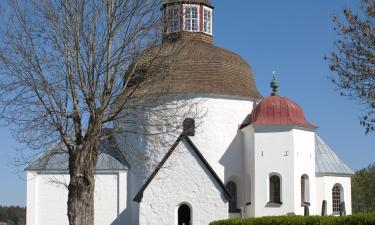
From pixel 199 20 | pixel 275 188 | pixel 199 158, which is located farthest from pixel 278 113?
pixel 199 20

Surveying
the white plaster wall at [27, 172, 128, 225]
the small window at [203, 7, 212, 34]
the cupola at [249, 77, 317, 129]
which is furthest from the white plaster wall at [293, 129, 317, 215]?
the small window at [203, 7, 212, 34]

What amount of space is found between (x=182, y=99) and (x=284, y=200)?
677 centimetres

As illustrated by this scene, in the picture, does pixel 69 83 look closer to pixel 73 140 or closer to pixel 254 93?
pixel 73 140

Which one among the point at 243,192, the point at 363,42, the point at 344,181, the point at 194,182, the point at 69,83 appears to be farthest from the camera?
the point at 344,181

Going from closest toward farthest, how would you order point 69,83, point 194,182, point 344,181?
point 69,83 < point 194,182 < point 344,181

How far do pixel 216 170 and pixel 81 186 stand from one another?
584 inches

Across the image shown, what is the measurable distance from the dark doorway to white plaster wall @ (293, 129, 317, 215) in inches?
204

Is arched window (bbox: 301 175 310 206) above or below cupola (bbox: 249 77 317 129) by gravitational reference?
below

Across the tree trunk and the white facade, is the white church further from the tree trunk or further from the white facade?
→ the tree trunk

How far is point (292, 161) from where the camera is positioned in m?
30.3

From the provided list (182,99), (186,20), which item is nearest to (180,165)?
(182,99)

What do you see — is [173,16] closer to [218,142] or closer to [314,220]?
[314,220]

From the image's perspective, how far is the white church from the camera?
1146 inches

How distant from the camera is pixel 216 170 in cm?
3156
